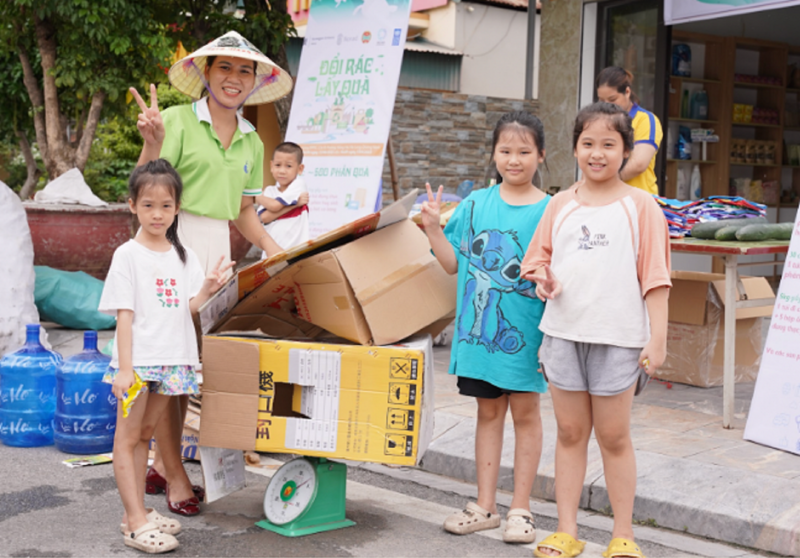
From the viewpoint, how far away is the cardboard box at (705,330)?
5.41m

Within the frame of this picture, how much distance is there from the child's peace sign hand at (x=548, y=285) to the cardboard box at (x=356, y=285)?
1.62 feet

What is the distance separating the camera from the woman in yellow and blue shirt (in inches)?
187

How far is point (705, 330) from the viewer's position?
214 inches

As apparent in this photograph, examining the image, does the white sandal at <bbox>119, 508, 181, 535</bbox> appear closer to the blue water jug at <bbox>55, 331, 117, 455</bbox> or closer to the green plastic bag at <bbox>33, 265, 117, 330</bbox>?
the blue water jug at <bbox>55, 331, 117, 455</bbox>

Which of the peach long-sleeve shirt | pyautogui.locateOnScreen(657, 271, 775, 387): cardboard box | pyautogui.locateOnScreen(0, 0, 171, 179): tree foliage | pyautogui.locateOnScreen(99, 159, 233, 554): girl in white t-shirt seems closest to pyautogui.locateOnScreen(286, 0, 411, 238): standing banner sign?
pyautogui.locateOnScreen(0, 0, 171, 179): tree foliage

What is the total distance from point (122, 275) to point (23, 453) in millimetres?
1878

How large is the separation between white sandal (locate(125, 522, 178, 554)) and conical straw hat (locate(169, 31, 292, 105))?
1825mm

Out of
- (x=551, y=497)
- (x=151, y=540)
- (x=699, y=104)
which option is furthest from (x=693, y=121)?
(x=151, y=540)

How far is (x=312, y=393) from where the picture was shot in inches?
123

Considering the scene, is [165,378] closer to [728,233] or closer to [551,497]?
[551,497]

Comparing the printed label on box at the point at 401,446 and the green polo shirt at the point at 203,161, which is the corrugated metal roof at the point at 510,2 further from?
the printed label on box at the point at 401,446

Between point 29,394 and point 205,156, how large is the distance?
6.12 ft

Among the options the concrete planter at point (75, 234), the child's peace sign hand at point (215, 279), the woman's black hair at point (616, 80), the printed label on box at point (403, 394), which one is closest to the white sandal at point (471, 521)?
the printed label on box at point (403, 394)

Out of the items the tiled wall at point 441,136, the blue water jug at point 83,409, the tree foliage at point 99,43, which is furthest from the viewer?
the tiled wall at point 441,136
